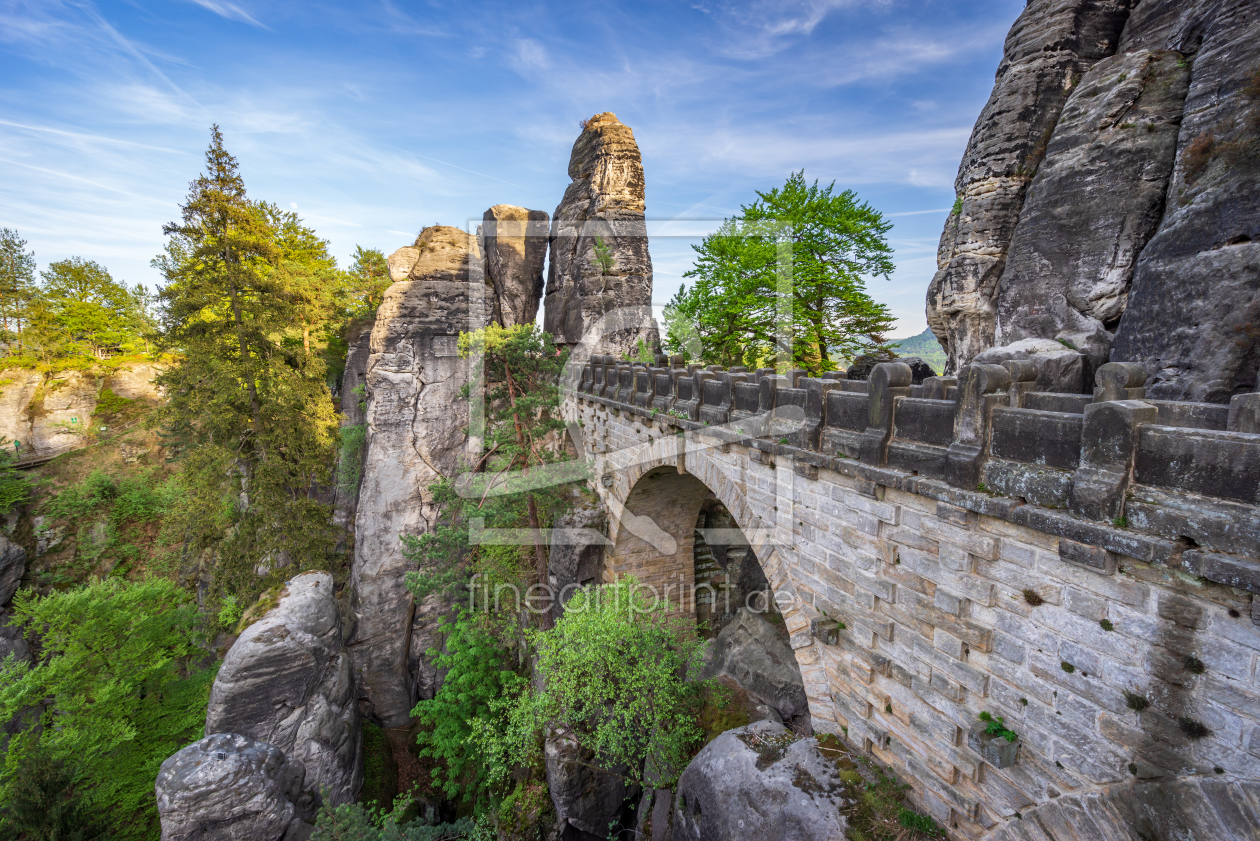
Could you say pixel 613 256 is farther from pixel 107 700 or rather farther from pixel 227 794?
pixel 107 700

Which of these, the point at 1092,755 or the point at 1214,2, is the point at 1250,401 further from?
the point at 1214,2

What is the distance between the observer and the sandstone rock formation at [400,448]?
55.4ft

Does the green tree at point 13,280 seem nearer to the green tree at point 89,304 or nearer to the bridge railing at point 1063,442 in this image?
the green tree at point 89,304

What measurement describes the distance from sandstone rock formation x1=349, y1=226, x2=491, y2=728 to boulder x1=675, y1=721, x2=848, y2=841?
12.6 m

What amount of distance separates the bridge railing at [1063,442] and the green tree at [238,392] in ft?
50.7

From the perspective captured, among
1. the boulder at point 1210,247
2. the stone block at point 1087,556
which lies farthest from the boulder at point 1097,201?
the stone block at point 1087,556

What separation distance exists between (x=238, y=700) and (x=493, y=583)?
651cm

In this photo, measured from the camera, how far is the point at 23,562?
1967cm

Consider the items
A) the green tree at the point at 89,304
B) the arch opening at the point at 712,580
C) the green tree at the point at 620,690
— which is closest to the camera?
the green tree at the point at 620,690

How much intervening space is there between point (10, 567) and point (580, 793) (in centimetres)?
2452

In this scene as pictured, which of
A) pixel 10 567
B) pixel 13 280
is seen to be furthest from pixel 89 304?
pixel 10 567

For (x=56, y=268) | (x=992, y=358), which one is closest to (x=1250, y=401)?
(x=992, y=358)

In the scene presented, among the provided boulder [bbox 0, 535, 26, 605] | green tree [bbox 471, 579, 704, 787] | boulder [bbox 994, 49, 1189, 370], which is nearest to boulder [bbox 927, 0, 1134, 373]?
boulder [bbox 994, 49, 1189, 370]

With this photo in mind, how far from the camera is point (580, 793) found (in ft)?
35.2
